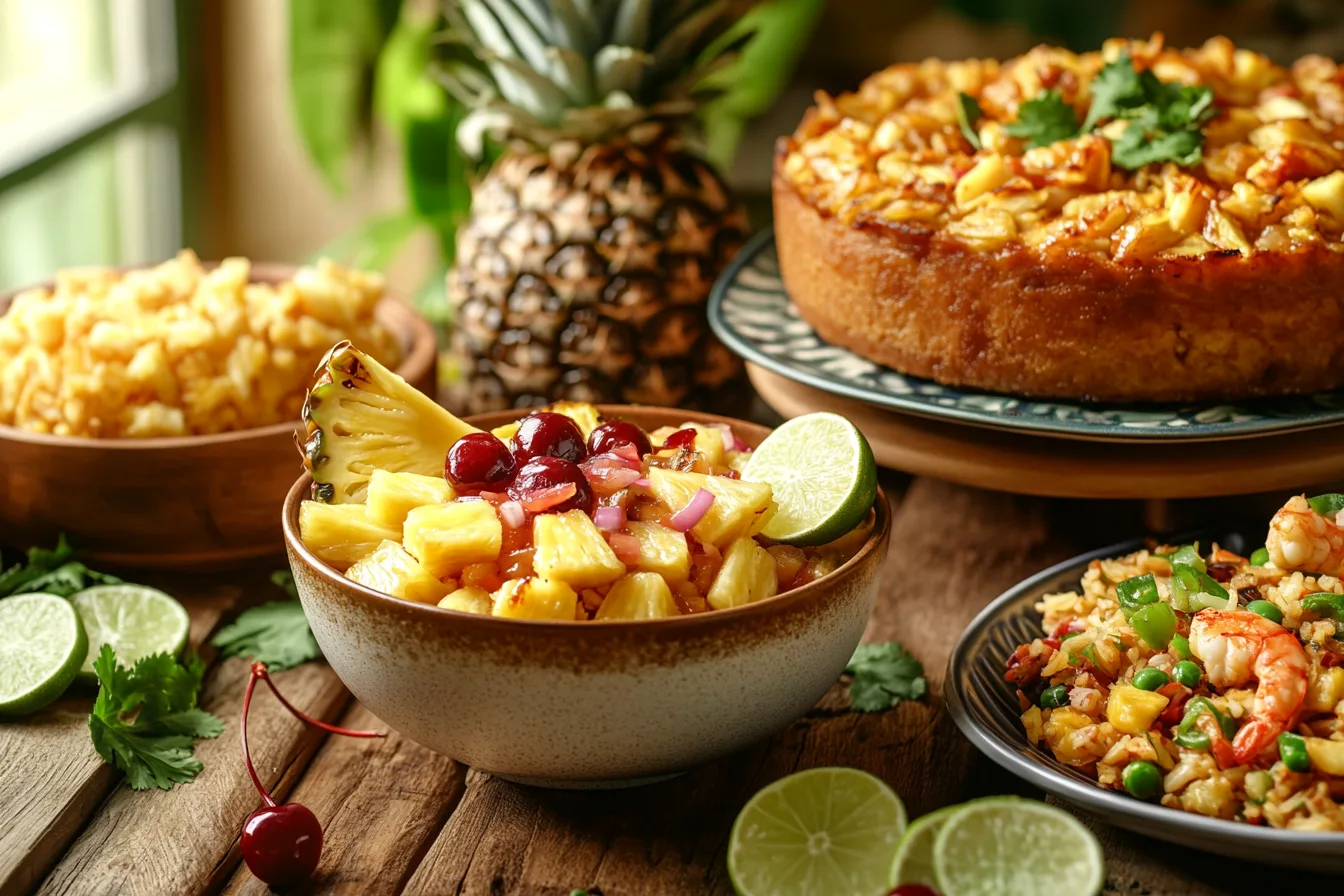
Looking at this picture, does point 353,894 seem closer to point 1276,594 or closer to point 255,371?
point 255,371

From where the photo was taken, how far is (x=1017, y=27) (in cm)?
471

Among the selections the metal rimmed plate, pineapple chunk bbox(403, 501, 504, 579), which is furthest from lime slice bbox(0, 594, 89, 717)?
the metal rimmed plate

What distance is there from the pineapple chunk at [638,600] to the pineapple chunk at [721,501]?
0.12 meters

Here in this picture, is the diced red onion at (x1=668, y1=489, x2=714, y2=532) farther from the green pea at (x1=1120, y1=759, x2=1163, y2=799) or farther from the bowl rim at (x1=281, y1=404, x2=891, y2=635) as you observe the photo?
the green pea at (x1=1120, y1=759, x2=1163, y2=799)

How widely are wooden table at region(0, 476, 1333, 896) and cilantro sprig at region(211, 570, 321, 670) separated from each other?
0.10 ft

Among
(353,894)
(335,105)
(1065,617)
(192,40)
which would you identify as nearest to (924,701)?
(1065,617)

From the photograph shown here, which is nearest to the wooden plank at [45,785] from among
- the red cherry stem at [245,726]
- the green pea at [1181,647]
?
the red cherry stem at [245,726]

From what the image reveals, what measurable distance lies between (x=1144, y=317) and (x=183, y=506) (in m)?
1.72

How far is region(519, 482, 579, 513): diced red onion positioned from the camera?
5.93 ft

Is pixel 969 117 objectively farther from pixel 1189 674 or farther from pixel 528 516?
pixel 528 516

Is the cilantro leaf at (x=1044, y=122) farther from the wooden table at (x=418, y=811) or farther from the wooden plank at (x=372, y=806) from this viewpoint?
the wooden plank at (x=372, y=806)

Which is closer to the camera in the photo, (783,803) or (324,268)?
(783,803)

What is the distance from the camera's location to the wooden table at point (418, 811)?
1815 mm

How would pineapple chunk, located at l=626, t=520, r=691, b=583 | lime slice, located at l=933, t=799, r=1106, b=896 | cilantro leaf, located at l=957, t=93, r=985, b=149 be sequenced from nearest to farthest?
lime slice, located at l=933, t=799, r=1106, b=896, pineapple chunk, located at l=626, t=520, r=691, b=583, cilantro leaf, located at l=957, t=93, r=985, b=149
